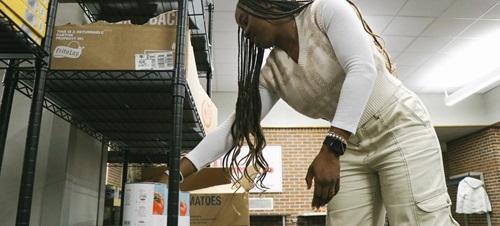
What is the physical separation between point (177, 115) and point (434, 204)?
827 mm

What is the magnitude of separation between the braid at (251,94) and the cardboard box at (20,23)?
0.64 metres

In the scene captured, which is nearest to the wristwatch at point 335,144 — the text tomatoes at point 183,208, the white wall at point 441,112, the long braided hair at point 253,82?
the long braided hair at point 253,82

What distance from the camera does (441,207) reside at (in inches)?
38.7

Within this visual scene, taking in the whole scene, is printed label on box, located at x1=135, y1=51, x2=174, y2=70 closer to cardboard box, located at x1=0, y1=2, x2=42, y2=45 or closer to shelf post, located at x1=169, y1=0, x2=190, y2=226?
shelf post, located at x1=169, y1=0, x2=190, y2=226

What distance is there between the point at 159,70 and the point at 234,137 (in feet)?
1.30

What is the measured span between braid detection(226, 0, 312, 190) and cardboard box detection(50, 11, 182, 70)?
288mm

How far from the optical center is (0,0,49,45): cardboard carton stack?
1107 millimetres

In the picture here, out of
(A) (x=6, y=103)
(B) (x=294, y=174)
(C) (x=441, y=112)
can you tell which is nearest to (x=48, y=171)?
(A) (x=6, y=103)

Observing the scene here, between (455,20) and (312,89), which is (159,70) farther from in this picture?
(455,20)

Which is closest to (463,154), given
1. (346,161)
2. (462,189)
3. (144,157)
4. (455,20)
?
(462,189)

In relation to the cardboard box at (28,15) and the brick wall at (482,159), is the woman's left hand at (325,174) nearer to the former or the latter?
the cardboard box at (28,15)

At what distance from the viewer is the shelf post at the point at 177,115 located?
4.18ft

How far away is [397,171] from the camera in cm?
104

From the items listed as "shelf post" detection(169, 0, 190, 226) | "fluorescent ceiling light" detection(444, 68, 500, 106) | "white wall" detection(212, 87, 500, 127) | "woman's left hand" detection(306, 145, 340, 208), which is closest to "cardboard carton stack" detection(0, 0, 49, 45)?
"shelf post" detection(169, 0, 190, 226)
